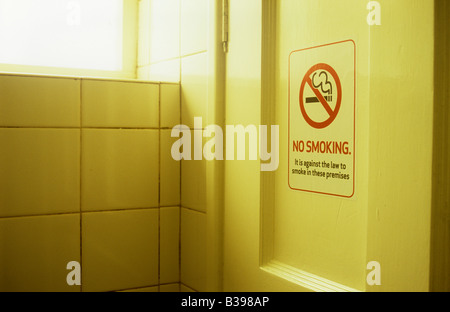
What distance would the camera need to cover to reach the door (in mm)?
825

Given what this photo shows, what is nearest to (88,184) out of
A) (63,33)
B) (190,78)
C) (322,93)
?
(190,78)

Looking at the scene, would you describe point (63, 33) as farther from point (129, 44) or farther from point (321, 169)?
point (321, 169)

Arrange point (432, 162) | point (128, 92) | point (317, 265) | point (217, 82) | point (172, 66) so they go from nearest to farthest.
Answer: point (432, 162), point (317, 265), point (217, 82), point (128, 92), point (172, 66)

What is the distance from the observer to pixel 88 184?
4.56 ft

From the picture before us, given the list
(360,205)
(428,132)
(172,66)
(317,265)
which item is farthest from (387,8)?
(172,66)

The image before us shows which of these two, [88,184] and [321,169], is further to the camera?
[88,184]

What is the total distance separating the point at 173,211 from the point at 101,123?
34 centimetres

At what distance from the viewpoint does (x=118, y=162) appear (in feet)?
4.68

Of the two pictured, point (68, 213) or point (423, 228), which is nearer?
point (423, 228)

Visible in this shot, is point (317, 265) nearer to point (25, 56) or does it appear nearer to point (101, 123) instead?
point (101, 123)

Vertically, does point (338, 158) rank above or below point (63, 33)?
below

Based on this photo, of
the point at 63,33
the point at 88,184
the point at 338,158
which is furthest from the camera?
the point at 63,33

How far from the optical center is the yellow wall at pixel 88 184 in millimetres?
1308

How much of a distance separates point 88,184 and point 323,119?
706 millimetres
